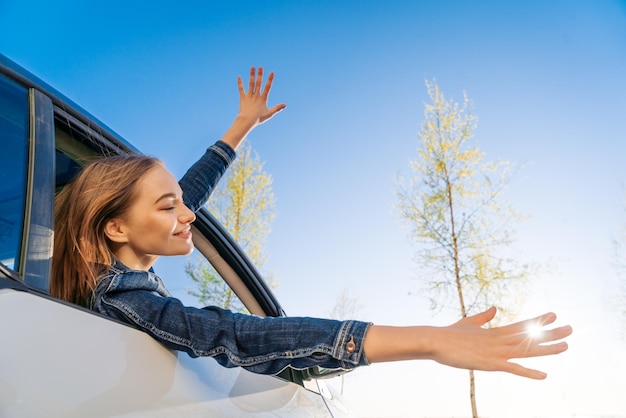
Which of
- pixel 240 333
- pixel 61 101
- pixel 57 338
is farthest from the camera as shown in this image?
pixel 61 101

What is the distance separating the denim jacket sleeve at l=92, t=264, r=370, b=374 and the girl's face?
0.33 meters

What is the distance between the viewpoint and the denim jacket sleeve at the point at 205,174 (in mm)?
1994

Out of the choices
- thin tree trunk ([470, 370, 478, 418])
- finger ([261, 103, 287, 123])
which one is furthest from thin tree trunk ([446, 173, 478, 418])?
finger ([261, 103, 287, 123])

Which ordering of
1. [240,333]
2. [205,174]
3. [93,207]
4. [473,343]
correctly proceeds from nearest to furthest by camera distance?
1. [473,343]
2. [240,333]
3. [93,207]
4. [205,174]

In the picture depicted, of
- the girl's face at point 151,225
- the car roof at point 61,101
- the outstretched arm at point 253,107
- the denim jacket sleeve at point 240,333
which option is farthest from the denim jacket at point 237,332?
the outstretched arm at point 253,107

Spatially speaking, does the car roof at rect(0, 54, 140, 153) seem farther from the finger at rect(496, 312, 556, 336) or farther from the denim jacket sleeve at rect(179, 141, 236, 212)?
the finger at rect(496, 312, 556, 336)

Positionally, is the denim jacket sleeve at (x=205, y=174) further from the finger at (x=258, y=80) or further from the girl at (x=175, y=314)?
the girl at (x=175, y=314)

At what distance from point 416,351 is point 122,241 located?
2.72 feet

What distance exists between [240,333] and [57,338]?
1.14 feet

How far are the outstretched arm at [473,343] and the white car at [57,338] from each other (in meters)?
0.34

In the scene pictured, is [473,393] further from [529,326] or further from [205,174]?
[529,326]

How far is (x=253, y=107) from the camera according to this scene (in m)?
2.37

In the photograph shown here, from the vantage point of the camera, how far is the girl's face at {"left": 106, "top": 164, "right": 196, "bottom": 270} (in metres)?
1.46

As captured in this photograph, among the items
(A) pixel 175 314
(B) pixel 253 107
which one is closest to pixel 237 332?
(A) pixel 175 314
